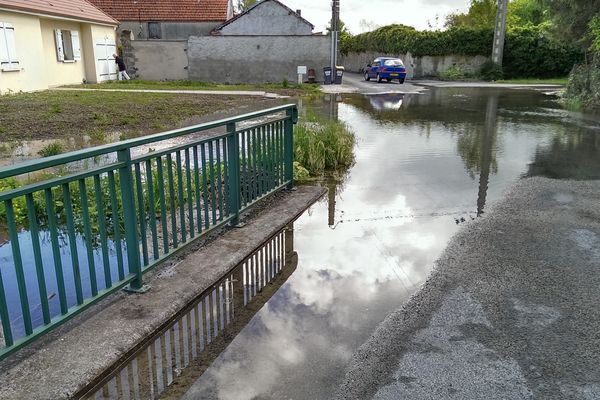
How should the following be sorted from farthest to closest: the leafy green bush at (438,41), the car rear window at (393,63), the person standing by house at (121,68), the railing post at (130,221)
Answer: the leafy green bush at (438,41)
the car rear window at (393,63)
the person standing by house at (121,68)
the railing post at (130,221)

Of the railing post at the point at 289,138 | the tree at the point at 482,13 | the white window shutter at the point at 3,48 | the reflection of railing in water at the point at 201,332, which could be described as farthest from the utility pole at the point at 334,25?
the reflection of railing in water at the point at 201,332

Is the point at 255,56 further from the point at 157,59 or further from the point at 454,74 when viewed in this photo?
the point at 454,74

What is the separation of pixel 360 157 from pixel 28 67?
1744cm

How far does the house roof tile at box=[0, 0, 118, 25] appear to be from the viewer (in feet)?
66.6

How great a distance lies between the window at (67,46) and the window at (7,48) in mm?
4245

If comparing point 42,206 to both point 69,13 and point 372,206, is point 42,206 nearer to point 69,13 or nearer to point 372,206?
point 372,206

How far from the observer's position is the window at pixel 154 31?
117 ft

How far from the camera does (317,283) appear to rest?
15.0ft

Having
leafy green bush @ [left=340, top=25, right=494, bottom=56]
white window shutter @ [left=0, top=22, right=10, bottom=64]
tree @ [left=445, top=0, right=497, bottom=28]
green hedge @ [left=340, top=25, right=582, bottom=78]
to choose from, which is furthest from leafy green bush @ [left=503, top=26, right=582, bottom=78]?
white window shutter @ [left=0, top=22, right=10, bottom=64]

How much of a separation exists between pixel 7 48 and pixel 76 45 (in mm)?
6591

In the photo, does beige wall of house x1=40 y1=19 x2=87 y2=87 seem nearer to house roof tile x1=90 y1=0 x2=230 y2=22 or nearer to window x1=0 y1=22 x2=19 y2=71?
window x1=0 y1=22 x2=19 y2=71

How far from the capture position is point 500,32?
35812 mm

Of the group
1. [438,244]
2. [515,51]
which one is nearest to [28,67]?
[438,244]

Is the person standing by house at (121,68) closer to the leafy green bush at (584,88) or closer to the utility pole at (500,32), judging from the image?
the leafy green bush at (584,88)
